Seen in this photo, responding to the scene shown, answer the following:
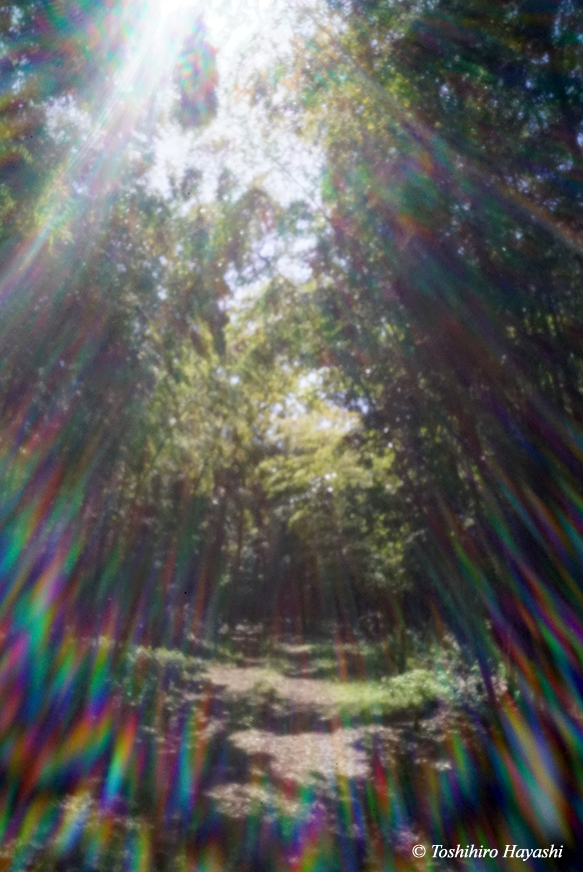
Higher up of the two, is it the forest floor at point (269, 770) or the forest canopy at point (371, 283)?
the forest canopy at point (371, 283)

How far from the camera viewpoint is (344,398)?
11.3 meters

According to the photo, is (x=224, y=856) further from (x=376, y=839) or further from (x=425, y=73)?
(x=425, y=73)

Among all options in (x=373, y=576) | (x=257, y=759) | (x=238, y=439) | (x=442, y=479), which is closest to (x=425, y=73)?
(x=442, y=479)

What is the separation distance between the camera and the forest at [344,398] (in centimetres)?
668

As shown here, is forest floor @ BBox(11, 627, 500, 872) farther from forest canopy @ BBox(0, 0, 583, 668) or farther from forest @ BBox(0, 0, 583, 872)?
forest canopy @ BBox(0, 0, 583, 668)

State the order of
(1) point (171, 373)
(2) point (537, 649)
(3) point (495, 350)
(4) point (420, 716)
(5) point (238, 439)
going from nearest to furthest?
1. (3) point (495, 350)
2. (2) point (537, 649)
3. (1) point (171, 373)
4. (4) point (420, 716)
5. (5) point (238, 439)

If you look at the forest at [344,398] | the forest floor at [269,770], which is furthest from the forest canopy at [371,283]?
the forest floor at [269,770]

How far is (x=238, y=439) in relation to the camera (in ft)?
79.6

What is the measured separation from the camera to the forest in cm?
668

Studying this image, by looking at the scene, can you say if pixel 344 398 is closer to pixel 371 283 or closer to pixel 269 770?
pixel 371 283

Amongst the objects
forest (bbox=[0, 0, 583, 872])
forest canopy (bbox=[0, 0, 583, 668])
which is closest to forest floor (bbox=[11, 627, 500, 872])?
forest (bbox=[0, 0, 583, 872])

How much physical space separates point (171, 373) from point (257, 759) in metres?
6.55

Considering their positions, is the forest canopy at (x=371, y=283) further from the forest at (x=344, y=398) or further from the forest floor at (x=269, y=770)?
the forest floor at (x=269, y=770)

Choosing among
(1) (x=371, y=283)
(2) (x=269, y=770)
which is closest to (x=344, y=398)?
(1) (x=371, y=283)
